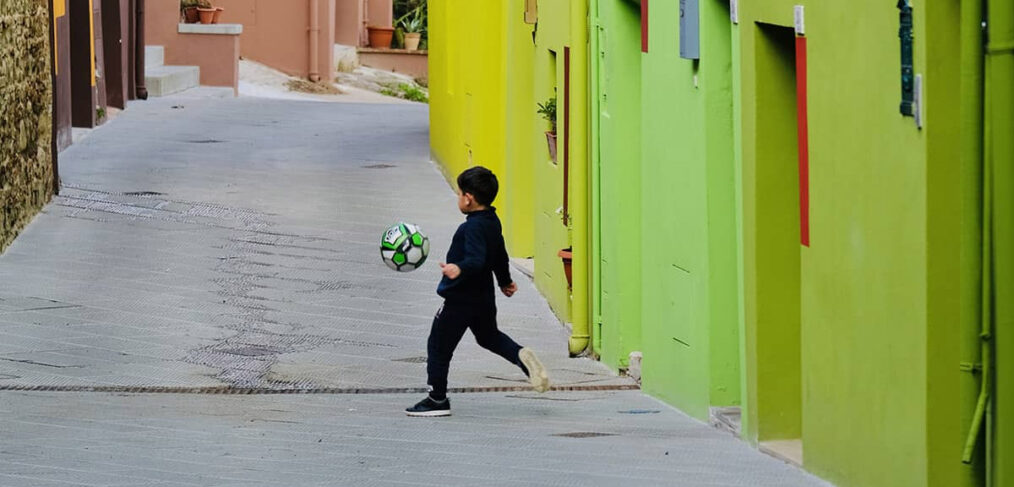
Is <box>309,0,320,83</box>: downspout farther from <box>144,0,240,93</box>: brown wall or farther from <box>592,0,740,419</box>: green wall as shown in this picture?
<box>592,0,740,419</box>: green wall

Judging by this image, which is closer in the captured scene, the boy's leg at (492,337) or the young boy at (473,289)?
the young boy at (473,289)

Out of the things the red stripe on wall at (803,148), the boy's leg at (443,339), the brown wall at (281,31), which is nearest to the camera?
the red stripe on wall at (803,148)

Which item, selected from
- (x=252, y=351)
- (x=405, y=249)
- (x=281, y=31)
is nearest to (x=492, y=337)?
(x=405, y=249)

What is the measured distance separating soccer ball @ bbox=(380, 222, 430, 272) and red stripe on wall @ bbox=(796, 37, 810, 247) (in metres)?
2.38

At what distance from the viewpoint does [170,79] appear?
31.7m

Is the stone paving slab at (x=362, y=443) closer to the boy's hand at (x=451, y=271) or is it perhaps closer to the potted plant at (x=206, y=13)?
the boy's hand at (x=451, y=271)

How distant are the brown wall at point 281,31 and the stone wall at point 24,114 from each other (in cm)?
1836

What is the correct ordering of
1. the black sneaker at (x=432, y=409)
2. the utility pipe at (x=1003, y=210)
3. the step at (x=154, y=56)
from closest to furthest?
the utility pipe at (x=1003, y=210) < the black sneaker at (x=432, y=409) < the step at (x=154, y=56)

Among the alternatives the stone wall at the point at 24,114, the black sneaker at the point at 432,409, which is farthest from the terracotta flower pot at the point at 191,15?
the black sneaker at the point at 432,409

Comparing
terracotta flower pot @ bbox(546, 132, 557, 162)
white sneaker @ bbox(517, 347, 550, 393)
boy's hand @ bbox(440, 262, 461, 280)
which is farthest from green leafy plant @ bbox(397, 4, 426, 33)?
boy's hand @ bbox(440, 262, 461, 280)

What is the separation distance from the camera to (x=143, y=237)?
55.8 feet

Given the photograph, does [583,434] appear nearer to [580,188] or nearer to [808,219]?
[808,219]

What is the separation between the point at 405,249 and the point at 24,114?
9.13 m

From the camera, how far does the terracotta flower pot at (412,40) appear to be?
137 feet
